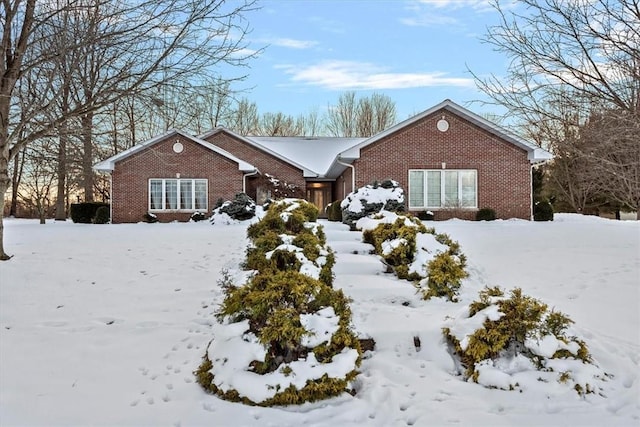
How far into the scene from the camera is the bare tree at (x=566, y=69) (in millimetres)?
5652

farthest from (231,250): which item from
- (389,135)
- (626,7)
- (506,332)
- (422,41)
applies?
(389,135)

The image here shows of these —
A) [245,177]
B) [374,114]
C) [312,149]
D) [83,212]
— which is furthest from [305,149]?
[374,114]

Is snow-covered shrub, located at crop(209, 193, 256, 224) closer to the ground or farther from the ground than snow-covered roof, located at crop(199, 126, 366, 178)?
closer to the ground

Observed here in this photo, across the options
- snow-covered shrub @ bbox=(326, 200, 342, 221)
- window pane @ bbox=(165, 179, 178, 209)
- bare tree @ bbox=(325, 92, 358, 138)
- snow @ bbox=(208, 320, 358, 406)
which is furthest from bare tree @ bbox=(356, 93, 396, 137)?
snow @ bbox=(208, 320, 358, 406)

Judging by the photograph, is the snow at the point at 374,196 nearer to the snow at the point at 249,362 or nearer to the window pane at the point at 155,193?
the snow at the point at 249,362

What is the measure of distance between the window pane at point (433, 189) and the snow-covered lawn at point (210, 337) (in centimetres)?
855

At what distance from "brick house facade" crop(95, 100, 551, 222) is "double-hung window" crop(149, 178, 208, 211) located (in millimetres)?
41

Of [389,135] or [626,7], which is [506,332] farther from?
[389,135]

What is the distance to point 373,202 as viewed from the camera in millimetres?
12641

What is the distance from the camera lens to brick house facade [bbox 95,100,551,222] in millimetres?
18047

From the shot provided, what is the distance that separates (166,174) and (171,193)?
32.9 inches

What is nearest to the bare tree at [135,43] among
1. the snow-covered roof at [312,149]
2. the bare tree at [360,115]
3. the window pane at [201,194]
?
the window pane at [201,194]

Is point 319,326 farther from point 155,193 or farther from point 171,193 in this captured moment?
point 155,193

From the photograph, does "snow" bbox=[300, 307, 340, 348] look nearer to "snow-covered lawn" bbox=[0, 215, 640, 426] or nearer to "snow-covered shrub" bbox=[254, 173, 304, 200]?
"snow-covered lawn" bbox=[0, 215, 640, 426]
